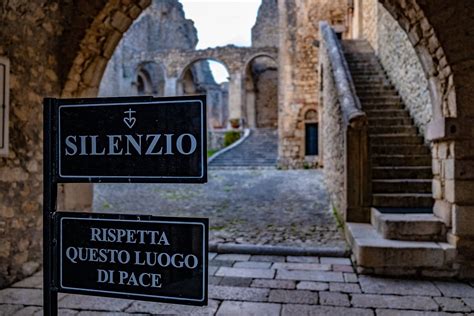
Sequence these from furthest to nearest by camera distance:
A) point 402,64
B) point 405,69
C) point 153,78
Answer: point 153,78 < point 402,64 < point 405,69

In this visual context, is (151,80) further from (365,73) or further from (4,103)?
(4,103)

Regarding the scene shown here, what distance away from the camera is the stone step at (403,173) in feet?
17.5

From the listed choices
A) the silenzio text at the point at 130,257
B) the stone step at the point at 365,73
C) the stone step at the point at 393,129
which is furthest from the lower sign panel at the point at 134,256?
the stone step at the point at 365,73

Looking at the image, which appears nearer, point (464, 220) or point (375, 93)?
point (464, 220)

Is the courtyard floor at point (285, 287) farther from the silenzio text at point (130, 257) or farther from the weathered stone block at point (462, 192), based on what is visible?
the silenzio text at point (130, 257)

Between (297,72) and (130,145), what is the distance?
50.0 ft

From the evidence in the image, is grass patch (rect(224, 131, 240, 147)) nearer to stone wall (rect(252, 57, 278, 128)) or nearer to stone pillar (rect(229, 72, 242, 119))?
stone pillar (rect(229, 72, 242, 119))

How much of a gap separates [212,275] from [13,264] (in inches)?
64.2

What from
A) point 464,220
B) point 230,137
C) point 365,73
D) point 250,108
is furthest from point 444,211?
point 250,108

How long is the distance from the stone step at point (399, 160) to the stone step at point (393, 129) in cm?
78

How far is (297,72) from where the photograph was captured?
1606cm

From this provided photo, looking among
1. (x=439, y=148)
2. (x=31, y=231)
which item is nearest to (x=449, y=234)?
(x=439, y=148)

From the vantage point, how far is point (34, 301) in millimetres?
2969

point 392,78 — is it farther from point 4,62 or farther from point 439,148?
point 4,62
